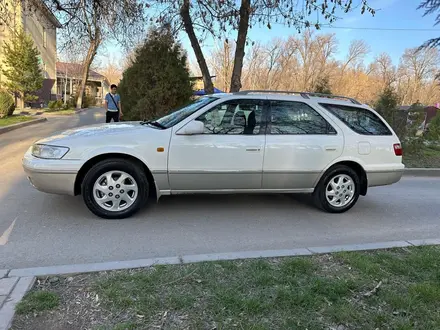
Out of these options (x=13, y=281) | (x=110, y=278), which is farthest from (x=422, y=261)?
(x=13, y=281)

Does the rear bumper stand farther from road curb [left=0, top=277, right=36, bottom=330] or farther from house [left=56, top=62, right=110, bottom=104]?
house [left=56, top=62, right=110, bottom=104]

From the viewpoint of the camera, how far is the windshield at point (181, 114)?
4.82 metres

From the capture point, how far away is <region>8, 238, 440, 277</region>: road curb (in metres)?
3.11

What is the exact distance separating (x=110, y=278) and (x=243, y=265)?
1185mm

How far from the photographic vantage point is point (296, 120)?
16.6 feet

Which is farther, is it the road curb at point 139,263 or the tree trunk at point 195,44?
the tree trunk at point 195,44

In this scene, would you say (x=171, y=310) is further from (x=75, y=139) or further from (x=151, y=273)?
(x=75, y=139)

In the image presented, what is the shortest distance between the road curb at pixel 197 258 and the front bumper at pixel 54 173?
1445 millimetres

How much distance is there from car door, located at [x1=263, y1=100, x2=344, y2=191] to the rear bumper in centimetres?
67

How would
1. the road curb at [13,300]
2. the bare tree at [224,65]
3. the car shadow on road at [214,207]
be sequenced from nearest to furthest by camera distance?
1. the road curb at [13,300]
2. the car shadow on road at [214,207]
3. the bare tree at [224,65]

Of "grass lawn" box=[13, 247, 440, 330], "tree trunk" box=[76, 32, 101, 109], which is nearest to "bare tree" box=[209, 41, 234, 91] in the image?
"tree trunk" box=[76, 32, 101, 109]

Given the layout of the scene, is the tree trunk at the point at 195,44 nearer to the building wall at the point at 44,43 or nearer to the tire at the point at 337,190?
the tire at the point at 337,190

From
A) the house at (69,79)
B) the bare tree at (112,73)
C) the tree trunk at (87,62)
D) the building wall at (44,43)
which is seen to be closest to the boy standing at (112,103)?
the tree trunk at (87,62)

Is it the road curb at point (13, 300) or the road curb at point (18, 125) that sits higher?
the road curb at point (18, 125)
